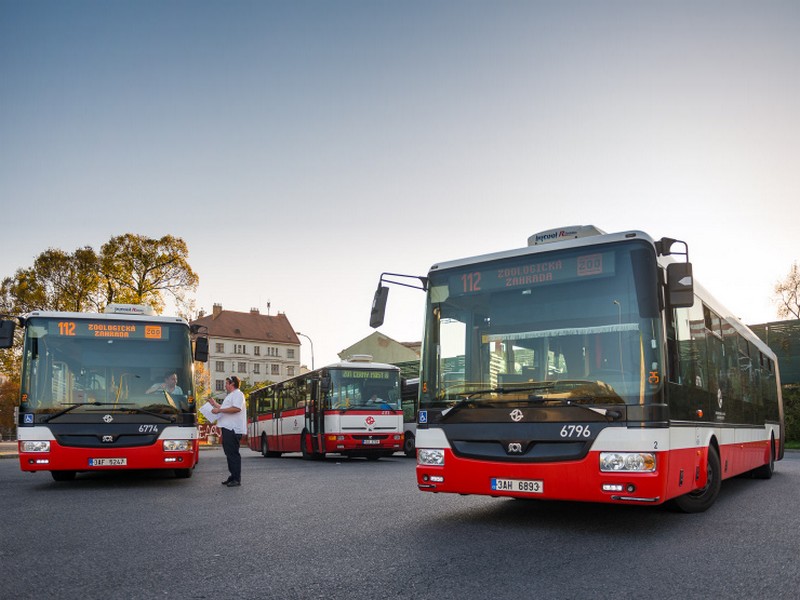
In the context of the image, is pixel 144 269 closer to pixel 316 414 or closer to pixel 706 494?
pixel 316 414

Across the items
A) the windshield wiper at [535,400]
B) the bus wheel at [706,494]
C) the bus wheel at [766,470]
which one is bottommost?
the bus wheel at [766,470]

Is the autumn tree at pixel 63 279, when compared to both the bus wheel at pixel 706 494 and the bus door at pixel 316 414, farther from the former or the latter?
the bus wheel at pixel 706 494

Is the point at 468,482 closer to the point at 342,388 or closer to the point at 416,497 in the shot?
the point at 416,497

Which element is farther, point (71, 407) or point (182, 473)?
point (182, 473)

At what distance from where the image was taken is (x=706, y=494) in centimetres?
916

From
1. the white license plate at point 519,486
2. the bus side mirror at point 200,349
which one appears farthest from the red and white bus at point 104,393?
the white license plate at point 519,486

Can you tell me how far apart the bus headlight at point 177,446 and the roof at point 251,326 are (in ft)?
319

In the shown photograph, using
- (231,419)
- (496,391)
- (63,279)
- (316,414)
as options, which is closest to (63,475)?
(231,419)

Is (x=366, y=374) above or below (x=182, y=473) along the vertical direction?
above

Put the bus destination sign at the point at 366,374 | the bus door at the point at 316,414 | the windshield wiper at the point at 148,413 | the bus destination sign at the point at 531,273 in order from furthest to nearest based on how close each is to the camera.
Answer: the bus door at the point at 316,414
the bus destination sign at the point at 366,374
the windshield wiper at the point at 148,413
the bus destination sign at the point at 531,273

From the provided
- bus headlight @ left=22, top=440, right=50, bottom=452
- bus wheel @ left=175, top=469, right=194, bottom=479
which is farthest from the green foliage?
bus headlight @ left=22, top=440, right=50, bottom=452

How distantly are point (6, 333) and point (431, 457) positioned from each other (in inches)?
291

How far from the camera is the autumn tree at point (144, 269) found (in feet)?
112

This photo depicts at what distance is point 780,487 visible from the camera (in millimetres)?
12859
